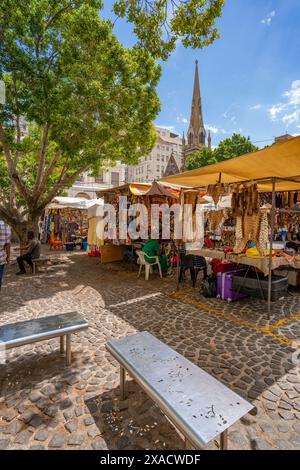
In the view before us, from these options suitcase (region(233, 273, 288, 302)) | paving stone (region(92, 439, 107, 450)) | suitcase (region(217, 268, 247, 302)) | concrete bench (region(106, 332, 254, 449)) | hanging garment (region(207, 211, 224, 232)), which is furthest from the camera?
hanging garment (region(207, 211, 224, 232))

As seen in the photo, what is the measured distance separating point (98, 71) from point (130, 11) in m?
4.23

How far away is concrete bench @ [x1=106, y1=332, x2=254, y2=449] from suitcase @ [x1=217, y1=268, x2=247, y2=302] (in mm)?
3506

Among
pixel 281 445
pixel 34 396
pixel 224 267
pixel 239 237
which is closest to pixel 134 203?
pixel 224 267

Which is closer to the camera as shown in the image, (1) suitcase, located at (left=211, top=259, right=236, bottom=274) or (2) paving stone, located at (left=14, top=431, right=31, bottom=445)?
(2) paving stone, located at (left=14, top=431, right=31, bottom=445)

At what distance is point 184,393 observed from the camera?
1.92 metres

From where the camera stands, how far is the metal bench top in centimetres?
280

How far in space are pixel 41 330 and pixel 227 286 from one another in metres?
4.26

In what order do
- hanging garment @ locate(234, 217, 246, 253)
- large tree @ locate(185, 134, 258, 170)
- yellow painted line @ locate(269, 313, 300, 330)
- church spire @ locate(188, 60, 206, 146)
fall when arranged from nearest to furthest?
yellow painted line @ locate(269, 313, 300, 330)
hanging garment @ locate(234, 217, 246, 253)
large tree @ locate(185, 134, 258, 170)
church spire @ locate(188, 60, 206, 146)

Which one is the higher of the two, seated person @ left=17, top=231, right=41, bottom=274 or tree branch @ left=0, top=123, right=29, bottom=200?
tree branch @ left=0, top=123, right=29, bottom=200

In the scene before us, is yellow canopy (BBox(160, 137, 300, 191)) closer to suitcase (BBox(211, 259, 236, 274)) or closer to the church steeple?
suitcase (BBox(211, 259, 236, 274))

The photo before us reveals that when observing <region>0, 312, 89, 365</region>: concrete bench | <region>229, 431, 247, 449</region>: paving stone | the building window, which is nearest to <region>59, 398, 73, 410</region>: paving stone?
<region>0, 312, 89, 365</region>: concrete bench

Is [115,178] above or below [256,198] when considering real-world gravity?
above

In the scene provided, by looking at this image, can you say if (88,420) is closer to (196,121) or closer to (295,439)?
(295,439)
